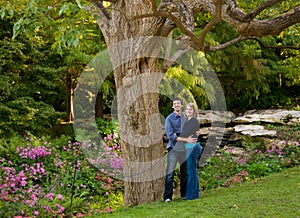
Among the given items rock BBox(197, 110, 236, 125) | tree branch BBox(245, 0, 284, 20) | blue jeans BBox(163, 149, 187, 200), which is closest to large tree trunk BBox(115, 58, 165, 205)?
blue jeans BBox(163, 149, 187, 200)

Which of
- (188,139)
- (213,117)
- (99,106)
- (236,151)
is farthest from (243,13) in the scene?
(213,117)

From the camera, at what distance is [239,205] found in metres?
5.38

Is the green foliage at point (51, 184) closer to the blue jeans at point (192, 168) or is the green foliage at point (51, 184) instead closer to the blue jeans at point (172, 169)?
the blue jeans at point (172, 169)

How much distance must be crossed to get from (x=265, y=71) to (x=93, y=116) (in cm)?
726

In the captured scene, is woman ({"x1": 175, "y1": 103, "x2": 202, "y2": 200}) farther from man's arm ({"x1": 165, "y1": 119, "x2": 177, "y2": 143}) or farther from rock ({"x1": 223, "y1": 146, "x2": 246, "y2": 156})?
rock ({"x1": 223, "y1": 146, "x2": 246, "y2": 156})

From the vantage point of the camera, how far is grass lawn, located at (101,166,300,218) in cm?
502

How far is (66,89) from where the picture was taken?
1334 cm

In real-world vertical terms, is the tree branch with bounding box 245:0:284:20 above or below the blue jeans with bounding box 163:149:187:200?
above

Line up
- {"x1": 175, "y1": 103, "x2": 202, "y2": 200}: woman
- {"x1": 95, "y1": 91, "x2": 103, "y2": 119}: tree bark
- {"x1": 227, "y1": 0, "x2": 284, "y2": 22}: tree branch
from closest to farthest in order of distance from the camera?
1. {"x1": 227, "y1": 0, "x2": 284, "y2": 22}: tree branch
2. {"x1": 175, "y1": 103, "x2": 202, "y2": 200}: woman
3. {"x1": 95, "y1": 91, "x2": 103, "y2": 119}: tree bark

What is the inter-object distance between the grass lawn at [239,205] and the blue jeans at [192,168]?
20 cm

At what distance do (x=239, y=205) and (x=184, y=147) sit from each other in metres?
1.13

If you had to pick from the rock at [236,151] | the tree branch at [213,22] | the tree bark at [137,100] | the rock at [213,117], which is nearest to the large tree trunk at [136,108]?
the tree bark at [137,100]

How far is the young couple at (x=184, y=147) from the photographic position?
5.83 metres

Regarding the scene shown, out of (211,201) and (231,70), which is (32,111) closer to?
(211,201)
